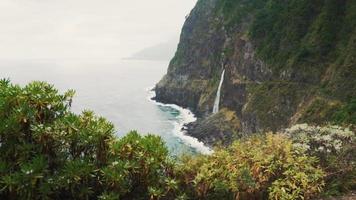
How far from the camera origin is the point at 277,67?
299 feet

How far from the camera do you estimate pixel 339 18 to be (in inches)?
3401

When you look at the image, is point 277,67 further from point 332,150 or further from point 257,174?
point 257,174

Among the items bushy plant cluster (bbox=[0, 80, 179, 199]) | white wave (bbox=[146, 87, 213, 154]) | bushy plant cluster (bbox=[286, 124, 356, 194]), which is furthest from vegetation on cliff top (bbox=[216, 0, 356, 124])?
bushy plant cluster (bbox=[0, 80, 179, 199])

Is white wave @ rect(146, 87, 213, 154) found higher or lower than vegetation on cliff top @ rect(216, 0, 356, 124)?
lower

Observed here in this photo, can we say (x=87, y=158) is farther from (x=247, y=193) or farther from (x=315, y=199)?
(x=315, y=199)

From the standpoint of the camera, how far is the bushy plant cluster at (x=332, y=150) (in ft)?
48.3

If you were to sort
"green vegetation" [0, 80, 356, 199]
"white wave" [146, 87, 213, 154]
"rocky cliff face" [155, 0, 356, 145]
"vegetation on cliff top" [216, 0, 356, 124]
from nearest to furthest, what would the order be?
"green vegetation" [0, 80, 356, 199] → "vegetation on cliff top" [216, 0, 356, 124] → "rocky cliff face" [155, 0, 356, 145] → "white wave" [146, 87, 213, 154]

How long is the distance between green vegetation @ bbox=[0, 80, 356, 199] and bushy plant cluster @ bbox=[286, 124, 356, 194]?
6cm

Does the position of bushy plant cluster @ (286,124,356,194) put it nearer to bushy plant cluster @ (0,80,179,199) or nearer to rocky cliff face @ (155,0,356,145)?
bushy plant cluster @ (0,80,179,199)

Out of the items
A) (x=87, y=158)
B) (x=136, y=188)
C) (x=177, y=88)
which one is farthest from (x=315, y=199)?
(x=177, y=88)

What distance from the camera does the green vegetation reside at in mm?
11492

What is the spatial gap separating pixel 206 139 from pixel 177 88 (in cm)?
5858

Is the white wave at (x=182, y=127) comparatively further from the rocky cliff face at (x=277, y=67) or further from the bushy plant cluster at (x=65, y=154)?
the bushy plant cluster at (x=65, y=154)

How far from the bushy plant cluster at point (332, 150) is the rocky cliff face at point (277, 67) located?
147 ft
